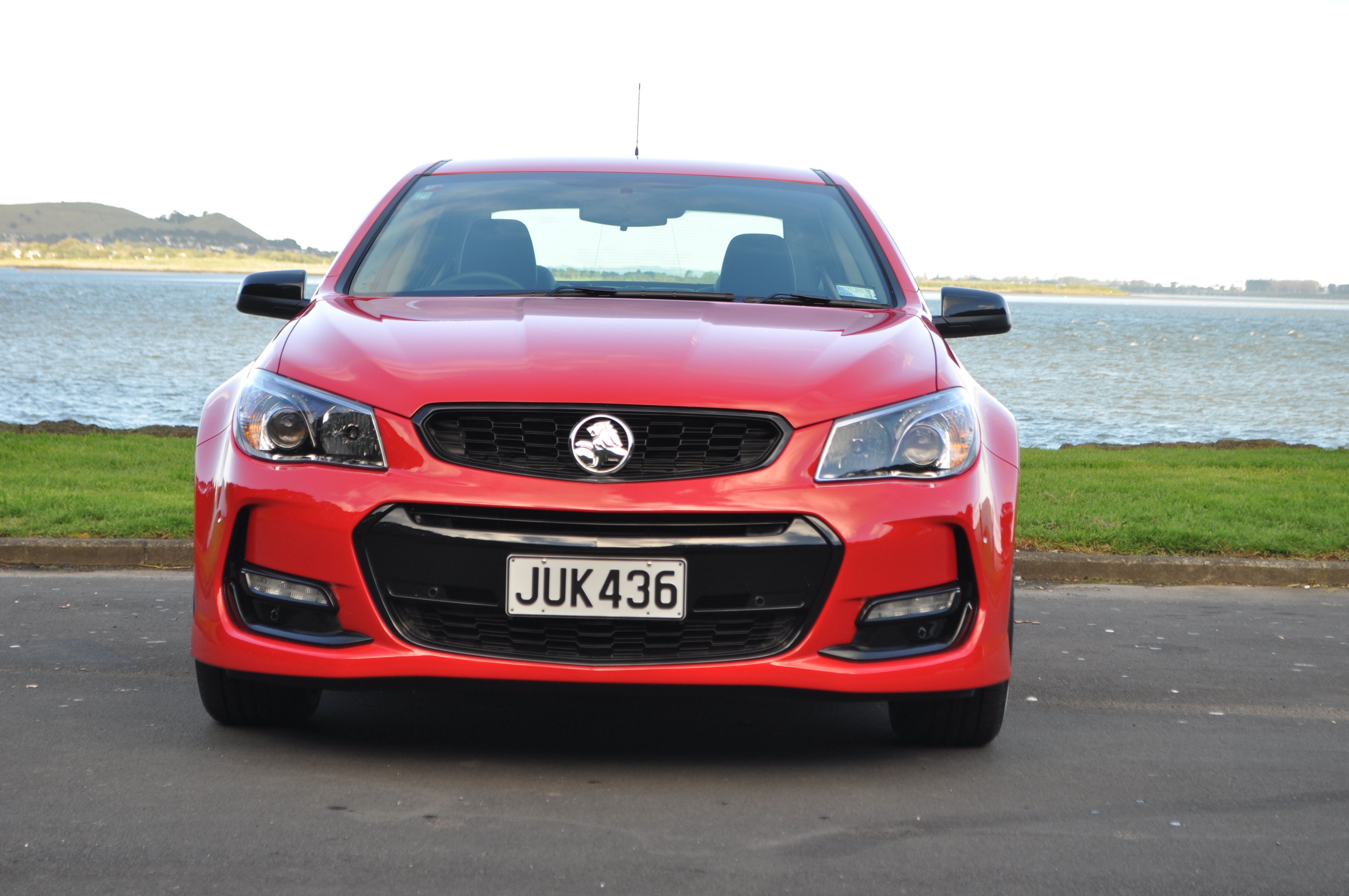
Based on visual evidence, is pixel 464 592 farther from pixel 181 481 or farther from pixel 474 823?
pixel 181 481

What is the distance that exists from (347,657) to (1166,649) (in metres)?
3.51

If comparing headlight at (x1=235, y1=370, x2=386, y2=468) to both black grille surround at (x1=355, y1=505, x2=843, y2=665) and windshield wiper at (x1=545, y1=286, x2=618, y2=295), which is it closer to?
black grille surround at (x1=355, y1=505, x2=843, y2=665)

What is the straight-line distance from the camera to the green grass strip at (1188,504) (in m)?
7.83

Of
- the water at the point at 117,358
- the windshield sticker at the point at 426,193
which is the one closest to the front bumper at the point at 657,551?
the windshield sticker at the point at 426,193

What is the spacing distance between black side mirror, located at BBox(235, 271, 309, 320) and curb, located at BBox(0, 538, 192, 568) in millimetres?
3125

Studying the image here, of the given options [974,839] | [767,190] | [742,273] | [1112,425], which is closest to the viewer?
[974,839]

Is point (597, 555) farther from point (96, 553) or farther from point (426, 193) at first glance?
point (96, 553)

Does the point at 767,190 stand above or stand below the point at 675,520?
above

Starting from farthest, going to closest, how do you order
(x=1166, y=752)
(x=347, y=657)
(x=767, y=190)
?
(x=767, y=190)
(x=1166, y=752)
(x=347, y=657)

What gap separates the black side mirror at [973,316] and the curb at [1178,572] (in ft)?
10.3

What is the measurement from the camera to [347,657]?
136 inches

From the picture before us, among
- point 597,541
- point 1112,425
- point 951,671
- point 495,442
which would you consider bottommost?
point 1112,425

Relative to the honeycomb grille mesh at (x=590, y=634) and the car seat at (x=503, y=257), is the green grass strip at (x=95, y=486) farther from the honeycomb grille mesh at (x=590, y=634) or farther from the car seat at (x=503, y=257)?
the honeycomb grille mesh at (x=590, y=634)

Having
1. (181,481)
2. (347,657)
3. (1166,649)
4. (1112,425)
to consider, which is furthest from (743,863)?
(1112,425)
